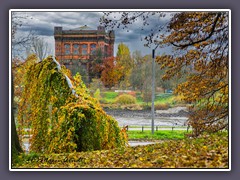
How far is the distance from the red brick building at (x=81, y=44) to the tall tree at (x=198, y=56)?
0.62 feet

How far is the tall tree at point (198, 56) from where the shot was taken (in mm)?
5934

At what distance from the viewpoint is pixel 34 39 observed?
601 cm

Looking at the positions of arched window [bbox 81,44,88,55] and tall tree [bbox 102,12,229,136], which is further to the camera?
arched window [bbox 81,44,88,55]

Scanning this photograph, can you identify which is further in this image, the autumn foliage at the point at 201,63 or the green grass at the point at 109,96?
the green grass at the point at 109,96

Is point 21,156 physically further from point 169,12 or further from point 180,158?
point 169,12

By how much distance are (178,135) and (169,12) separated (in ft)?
4.97

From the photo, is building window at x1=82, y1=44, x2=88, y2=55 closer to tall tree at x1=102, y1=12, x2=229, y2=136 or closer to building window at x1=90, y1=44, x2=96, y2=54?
building window at x1=90, y1=44, x2=96, y2=54

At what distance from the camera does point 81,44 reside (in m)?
6.12

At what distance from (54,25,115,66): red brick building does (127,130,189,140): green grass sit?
103 cm

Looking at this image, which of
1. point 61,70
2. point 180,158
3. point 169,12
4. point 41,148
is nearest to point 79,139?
point 41,148

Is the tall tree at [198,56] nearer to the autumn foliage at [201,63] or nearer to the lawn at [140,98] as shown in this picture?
the autumn foliage at [201,63]

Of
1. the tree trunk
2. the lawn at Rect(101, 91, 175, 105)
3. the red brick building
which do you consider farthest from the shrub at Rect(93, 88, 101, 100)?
the tree trunk

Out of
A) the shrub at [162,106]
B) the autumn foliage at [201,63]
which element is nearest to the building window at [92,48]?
the autumn foliage at [201,63]

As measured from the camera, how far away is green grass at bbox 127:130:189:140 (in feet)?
20.0
